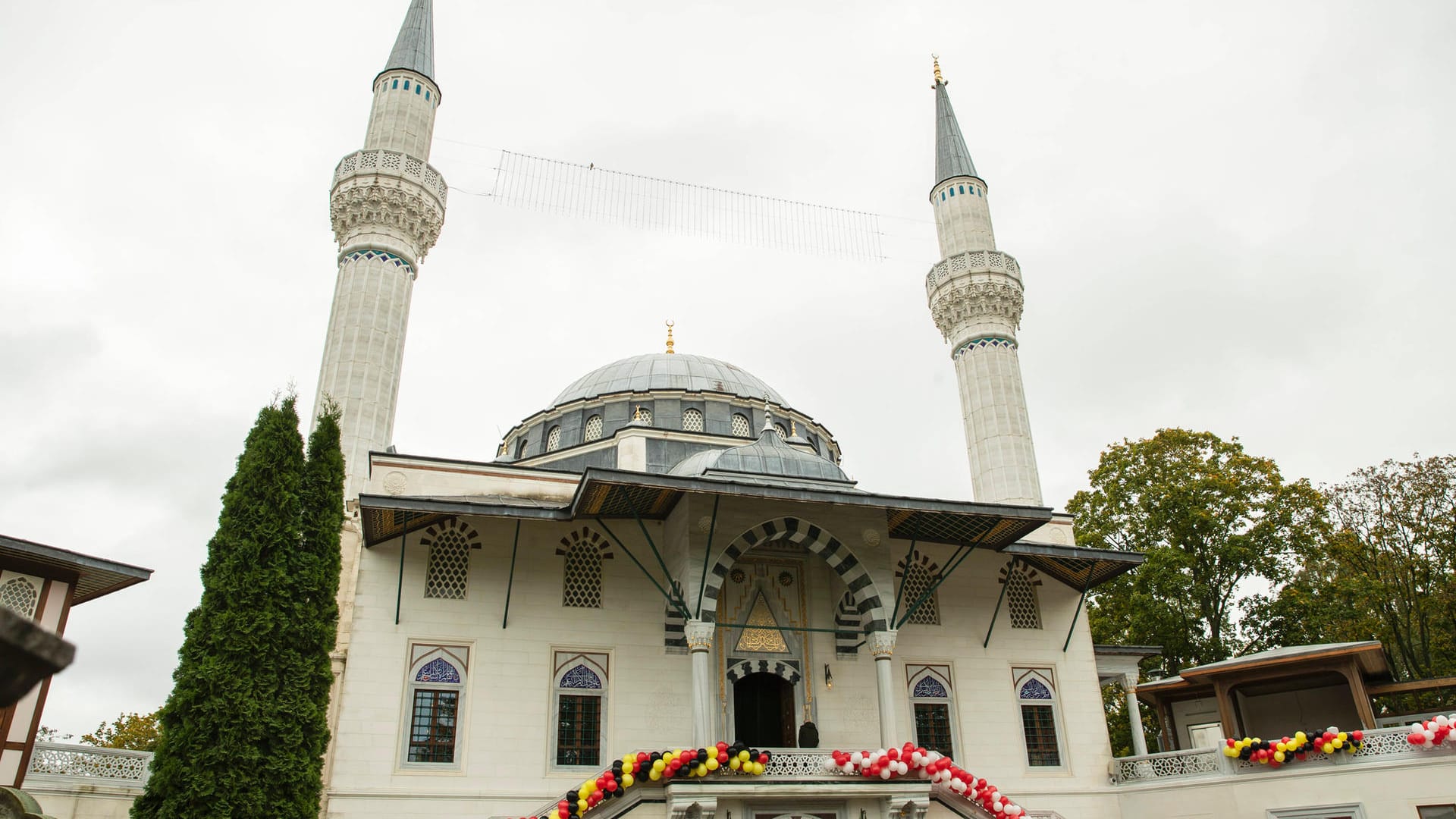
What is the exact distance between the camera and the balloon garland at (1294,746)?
13.1m

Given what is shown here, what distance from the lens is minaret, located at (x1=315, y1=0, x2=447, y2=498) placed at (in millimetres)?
16828

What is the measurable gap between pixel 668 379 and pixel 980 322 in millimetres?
7267

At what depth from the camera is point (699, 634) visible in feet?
41.7

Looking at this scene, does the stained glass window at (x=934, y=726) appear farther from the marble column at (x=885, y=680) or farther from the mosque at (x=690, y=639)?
the marble column at (x=885, y=680)

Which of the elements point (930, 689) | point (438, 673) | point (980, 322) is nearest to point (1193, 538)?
point (980, 322)

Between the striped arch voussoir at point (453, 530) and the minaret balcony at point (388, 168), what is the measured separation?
8.49 meters

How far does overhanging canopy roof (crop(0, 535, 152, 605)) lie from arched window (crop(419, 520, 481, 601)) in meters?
3.32

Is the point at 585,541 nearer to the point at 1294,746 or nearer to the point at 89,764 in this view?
the point at 89,764

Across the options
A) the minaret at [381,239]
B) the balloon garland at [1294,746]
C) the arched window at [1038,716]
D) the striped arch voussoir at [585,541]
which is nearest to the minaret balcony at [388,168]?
the minaret at [381,239]

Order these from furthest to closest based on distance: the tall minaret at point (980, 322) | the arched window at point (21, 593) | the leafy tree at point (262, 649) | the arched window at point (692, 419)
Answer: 1. the arched window at point (692, 419)
2. the tall minaret at point (980, 322)
3. the arched window at point (21, 593)
4. the leafy tree at point (262, 649)

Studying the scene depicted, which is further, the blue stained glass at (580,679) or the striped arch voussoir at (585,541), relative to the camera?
the striped arch voussoir at (585,541)

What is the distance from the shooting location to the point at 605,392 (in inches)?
903

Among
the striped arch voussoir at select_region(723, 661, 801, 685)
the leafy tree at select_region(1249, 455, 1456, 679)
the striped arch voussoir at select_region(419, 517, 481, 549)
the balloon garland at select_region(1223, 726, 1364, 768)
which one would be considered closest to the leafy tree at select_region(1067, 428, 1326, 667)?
the leafy tree at select_region(1249, 455, 1456, 679)

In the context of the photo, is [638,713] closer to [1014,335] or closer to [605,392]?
[605,392]
